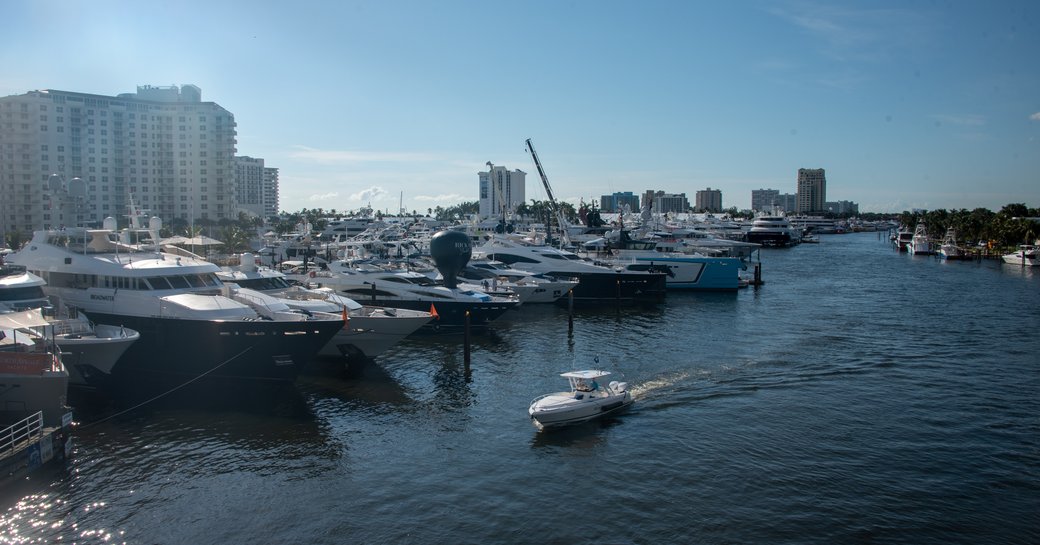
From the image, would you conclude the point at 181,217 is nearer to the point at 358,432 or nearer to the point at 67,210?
the point at 67,210

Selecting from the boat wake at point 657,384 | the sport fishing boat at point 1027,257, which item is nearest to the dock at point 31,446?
the boat wake at point 657,384

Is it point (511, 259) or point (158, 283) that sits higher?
point (511, 259)

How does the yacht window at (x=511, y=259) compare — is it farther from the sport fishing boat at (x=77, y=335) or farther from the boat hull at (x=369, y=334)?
the sport fishing boat at (x=77, y=335)

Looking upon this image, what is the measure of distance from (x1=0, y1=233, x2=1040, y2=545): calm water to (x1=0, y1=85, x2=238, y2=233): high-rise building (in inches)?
3108

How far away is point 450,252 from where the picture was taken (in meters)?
46.9

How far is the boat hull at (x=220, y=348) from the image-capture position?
3025 cm

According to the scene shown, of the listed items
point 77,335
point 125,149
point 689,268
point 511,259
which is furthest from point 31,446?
point 125,149

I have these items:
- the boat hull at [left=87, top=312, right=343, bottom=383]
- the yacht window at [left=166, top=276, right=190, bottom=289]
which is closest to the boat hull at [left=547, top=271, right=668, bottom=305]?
the boat hull at [left=87, top=312, right=343, bottom=383]

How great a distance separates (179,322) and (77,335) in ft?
12.6

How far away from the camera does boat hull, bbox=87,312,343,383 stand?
30250 mm

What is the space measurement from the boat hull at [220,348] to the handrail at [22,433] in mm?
7911

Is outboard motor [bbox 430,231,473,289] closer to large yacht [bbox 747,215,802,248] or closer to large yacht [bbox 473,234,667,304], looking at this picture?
large yacht [bbox 473,234,667,304]

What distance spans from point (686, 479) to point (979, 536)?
8.01m

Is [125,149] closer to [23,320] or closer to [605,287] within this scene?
[605,287]
